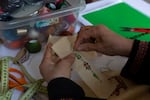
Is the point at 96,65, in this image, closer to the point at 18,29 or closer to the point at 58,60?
the point at 58,60

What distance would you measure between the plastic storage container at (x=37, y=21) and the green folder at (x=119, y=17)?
10 centimetres

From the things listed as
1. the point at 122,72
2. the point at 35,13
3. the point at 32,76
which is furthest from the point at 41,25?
the point at 122,72

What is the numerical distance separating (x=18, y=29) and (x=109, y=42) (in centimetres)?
23

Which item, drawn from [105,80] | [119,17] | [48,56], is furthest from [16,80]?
[119,17]

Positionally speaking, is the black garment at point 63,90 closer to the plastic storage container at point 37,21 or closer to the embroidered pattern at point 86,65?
the embroidered pattern at point 86,65

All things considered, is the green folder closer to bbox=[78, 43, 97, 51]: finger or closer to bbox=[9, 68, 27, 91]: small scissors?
bbox=[78, 43, 97, 51]: finger

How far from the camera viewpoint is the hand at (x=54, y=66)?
0.61 m

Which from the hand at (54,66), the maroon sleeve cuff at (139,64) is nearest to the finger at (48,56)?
the hand at (54,66)

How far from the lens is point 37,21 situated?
2.34 feet

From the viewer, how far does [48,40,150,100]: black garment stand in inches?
22.4

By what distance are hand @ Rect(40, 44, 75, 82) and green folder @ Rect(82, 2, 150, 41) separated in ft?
0.75

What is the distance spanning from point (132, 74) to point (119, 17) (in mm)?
282

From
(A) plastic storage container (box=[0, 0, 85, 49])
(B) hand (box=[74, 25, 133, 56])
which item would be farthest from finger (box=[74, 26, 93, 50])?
(A) plastic storage container (box=[0, 0, 85, 49])

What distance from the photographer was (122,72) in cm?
64
